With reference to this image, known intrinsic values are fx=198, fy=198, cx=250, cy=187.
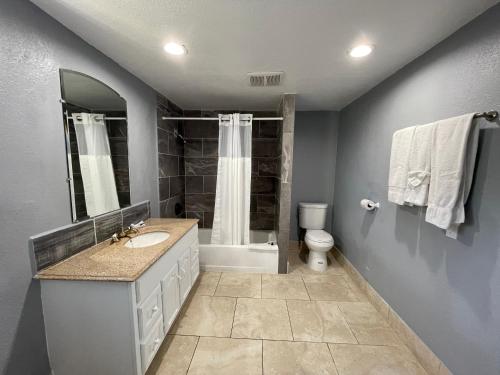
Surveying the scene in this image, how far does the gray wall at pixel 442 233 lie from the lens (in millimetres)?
1041

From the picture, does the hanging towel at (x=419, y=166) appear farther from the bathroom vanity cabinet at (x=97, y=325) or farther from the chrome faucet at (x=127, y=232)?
the chrome faucet at (x=127, y=232)

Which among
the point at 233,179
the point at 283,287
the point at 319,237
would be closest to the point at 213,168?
the point at 233,179

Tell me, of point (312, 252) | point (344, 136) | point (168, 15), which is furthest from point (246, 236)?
point (168, 15)

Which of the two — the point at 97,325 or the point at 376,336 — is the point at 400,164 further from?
the point at 97,325

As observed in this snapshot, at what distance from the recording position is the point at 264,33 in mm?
1275

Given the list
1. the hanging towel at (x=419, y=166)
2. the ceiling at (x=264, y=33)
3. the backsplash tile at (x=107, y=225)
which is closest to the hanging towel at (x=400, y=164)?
the hanging towel at (x=419, y=166)

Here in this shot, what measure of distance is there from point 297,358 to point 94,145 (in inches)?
86.1

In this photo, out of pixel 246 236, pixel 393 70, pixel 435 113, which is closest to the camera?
pixel 435 113

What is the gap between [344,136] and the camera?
2.89m

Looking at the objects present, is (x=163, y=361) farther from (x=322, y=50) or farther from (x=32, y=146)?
(x=322, y=50)

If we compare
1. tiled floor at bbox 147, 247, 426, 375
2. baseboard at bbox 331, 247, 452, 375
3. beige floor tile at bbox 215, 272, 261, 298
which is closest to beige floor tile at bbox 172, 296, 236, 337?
tiled floor at bbox 147, 247, 426, 375

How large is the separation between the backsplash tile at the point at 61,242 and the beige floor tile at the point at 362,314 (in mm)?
2261

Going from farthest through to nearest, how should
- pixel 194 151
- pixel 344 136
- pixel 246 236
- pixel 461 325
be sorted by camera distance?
pixel 194 151 → pixel 344 136 → pixel 246 236 → pixel 461 325

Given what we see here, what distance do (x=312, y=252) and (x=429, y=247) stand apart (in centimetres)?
143
